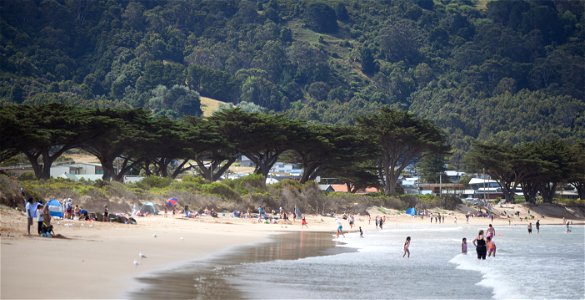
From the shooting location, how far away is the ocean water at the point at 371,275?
72.3 ft

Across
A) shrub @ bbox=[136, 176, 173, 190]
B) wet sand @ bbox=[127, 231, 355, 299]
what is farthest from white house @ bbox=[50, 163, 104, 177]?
wet sand @ bbox=[127, 231, 355, 299]

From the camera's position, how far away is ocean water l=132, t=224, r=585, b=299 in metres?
22.0

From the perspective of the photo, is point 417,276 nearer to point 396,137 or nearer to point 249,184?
point 249,184

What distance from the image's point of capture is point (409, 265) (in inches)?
1201

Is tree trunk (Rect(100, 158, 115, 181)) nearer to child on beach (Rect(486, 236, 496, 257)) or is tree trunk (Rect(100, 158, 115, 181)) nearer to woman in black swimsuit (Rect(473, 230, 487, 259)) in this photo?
child on beach (Rect(486, 236, 496, 257))

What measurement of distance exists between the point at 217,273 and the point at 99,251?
3763mm

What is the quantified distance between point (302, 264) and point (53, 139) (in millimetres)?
40367

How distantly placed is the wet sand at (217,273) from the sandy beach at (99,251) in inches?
20.1

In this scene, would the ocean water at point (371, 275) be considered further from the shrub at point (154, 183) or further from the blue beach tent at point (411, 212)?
the blue beach tent at point (411, 212)

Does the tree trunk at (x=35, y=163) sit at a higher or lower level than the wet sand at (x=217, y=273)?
higher

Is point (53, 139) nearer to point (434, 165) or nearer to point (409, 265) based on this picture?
point (409, 265)

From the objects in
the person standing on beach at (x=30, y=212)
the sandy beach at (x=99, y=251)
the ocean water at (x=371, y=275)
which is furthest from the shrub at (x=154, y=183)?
the person standing on beach at (x=30, y=212)

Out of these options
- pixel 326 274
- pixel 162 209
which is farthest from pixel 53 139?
pixel 326 274

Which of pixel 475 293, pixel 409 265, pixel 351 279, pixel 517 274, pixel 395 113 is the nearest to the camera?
pixel 475 293
